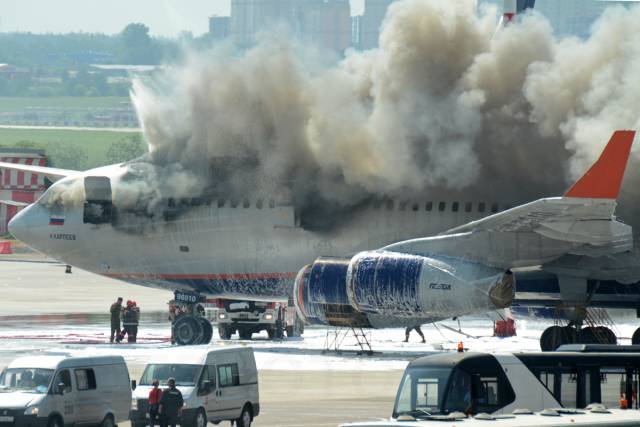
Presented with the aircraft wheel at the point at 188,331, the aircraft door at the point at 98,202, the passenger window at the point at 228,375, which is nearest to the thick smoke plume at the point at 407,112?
the aircraft door at the point at 98,202

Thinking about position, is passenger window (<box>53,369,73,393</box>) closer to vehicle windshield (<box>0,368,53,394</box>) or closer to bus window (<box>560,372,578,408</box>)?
vehicle windshield (<box>0,368,53,394</box>)

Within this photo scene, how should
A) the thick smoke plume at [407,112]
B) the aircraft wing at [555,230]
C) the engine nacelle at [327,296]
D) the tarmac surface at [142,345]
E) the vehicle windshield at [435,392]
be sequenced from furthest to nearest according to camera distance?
the thick smoke plume at [407,112] → the engine nacelle at [327,296] → the aircraft wing at [555,230] → the tarmac surface at [142,345] → the vehicle windshield at [435,392]

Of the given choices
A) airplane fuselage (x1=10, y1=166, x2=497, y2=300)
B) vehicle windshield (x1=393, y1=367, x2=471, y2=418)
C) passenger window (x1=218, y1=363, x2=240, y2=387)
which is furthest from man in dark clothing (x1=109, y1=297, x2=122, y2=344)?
vehicle windshield (x1=393, y1=367, x2=471, y2=418)

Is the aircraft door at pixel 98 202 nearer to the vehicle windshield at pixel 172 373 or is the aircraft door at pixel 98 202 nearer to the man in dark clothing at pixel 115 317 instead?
the man in dark clothing at pixel 115 317

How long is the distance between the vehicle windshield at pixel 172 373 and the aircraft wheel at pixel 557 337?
13434 mm

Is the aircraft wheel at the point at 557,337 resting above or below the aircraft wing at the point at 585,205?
below

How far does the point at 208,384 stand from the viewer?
1277 inches

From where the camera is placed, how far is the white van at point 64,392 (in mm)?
29984

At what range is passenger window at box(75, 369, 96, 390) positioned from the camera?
3152 centimetres

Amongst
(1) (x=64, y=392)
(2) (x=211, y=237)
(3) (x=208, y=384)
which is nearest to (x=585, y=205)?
(3) (x=208, y=384)

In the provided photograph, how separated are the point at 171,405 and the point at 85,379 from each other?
2.02 metres

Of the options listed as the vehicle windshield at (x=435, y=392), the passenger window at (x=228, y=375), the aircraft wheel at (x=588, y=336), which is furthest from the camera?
the aircraft wheel at (x=588, y=336)

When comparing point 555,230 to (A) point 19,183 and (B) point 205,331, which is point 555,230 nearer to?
(B) point 205,331

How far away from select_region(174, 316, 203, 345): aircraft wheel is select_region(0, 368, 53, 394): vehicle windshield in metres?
16.8
